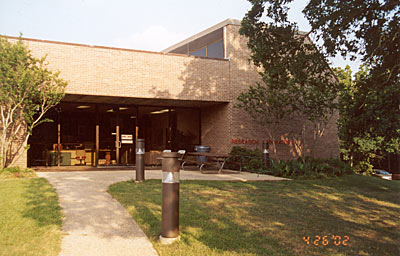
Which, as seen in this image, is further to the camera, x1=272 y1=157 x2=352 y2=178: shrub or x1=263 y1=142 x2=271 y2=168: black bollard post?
x1=263 y1=142 x2=271 y2=168: black bollard post

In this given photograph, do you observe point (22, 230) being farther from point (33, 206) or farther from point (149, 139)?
point (149, 139)

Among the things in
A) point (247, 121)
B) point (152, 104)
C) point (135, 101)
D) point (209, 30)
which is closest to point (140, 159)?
point (135, 101)

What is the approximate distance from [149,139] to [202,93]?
3.55 meters

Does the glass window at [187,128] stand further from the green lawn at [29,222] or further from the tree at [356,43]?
the green lawn at [29,222]

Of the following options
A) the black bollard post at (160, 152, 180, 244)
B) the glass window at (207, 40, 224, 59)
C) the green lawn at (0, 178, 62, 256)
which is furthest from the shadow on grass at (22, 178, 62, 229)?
the glass window at (207, 40, 224, 59)

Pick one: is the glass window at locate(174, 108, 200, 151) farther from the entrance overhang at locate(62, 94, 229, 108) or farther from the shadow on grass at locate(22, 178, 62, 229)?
the shadow on grass at locate(22, 178, 62, 229)

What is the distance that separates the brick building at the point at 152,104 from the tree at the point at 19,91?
596mm

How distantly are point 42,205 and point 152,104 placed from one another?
11.0 meters

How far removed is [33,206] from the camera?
6.04 meters
